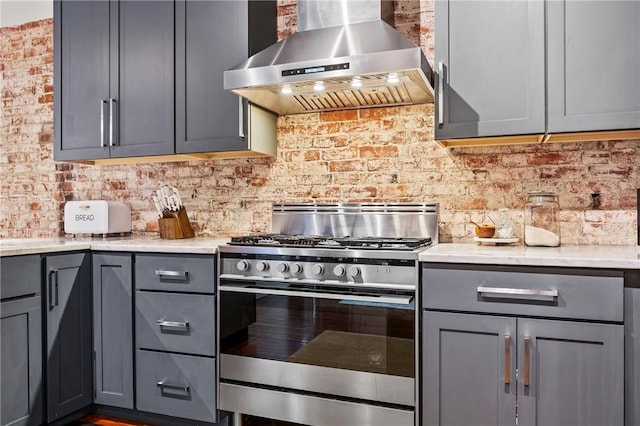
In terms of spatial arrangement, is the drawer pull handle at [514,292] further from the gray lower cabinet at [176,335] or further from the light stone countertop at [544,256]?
the gray lower cabinet at [176,335]

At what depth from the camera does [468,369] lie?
6.09ft

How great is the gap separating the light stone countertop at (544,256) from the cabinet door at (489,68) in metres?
0.52

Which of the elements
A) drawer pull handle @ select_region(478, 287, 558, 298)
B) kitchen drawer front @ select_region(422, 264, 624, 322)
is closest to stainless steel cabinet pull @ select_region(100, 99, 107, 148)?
kitchen drawer front @ select_region(422, 264, 624, 322)

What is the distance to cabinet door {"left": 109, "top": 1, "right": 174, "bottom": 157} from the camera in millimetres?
2666

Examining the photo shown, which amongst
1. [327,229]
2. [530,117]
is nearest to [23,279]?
[327,229]

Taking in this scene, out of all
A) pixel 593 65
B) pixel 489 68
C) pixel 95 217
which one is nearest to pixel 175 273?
pixel 95 217

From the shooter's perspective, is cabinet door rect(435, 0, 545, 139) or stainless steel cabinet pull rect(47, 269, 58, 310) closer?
cabinet door rect(435, 0, 545, 139)

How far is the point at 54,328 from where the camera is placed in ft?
7.60

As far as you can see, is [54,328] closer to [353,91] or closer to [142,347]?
[142,347]

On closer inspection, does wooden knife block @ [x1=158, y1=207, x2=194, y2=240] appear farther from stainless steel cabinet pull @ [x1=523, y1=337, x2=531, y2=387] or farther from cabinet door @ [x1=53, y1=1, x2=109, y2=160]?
stainless steel cabinet pull @ [x1=523, y1=337, x2=531, y2=387]

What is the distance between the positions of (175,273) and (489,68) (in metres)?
1.75

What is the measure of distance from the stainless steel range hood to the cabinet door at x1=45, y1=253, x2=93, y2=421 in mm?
1229

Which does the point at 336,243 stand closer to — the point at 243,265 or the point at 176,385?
the point at 243,265

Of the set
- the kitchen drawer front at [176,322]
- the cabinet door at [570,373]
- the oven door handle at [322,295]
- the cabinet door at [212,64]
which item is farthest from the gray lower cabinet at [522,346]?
the cabinet door at [212,64]
